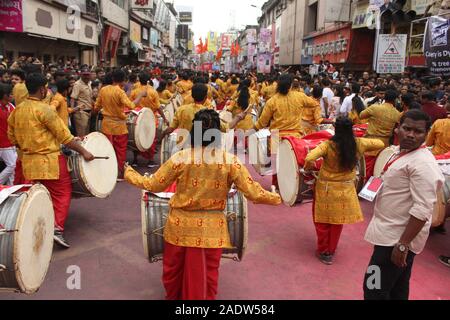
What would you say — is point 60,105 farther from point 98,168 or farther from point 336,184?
point 336,184

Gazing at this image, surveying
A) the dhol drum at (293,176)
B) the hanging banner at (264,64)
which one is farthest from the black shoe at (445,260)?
the hanging banner at (264,64)

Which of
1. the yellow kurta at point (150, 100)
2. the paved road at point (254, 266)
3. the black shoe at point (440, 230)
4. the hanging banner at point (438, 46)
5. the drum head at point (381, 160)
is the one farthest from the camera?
the hanging banner at point (438, 46)

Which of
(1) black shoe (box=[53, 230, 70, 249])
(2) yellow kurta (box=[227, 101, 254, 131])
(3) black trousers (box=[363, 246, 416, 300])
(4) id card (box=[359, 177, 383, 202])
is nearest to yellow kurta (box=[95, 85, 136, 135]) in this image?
(1) black shoe (box=[53, 230, 70, 249])

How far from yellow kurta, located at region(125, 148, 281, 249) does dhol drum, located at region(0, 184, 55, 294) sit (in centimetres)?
83

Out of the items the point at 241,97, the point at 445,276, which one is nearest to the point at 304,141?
the point at 445,276

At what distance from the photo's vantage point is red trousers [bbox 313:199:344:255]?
4539 millimetres

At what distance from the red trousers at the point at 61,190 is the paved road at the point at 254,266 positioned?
0.40 meters

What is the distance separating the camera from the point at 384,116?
6.58m

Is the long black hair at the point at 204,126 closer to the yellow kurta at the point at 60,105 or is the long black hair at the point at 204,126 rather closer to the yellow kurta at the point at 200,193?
the yellow kurta at the point at 200,193

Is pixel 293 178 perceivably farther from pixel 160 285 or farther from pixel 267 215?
pixel 160 285

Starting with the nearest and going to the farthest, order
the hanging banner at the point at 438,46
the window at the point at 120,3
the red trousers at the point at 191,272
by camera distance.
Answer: the red trousers at the point at 191,272 < the hanging banner at the point at 438,46 < the window at the point at 120,3

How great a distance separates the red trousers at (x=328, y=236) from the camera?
4539 mm

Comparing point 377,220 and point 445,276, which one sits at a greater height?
point 377,220
